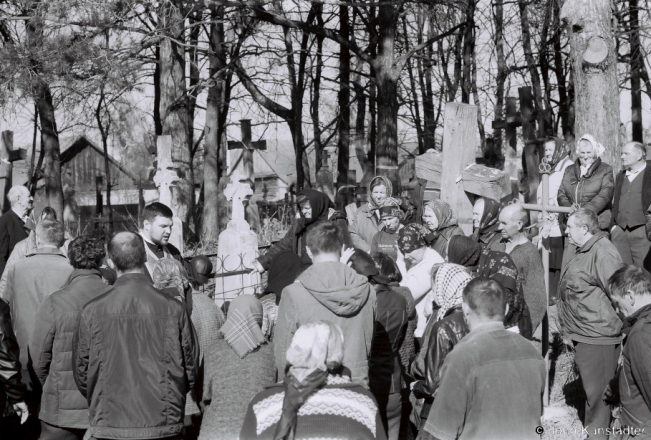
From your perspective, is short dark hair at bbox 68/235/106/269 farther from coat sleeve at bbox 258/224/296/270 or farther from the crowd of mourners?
coat sleeve at bbox 258/224/296/270

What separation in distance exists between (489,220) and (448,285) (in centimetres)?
168

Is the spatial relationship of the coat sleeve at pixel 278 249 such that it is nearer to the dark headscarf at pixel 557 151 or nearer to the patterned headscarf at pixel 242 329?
the patterned headscarf at pixel 242 329

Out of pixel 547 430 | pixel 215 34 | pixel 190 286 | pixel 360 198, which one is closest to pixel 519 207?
pixel 547 430

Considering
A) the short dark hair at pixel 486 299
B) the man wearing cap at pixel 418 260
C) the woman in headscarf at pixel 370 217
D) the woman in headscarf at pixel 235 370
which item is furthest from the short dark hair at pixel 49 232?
the short dark hair at pixel 486 299

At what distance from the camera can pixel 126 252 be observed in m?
4.02

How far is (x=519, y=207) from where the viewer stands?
5.56 metres

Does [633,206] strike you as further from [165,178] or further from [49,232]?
[165,178]

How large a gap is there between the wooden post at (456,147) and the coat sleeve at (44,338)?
3.29 meters

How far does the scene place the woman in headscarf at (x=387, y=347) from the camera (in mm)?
4559

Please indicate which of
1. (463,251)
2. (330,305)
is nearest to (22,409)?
(330,305)

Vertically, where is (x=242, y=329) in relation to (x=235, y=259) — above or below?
above

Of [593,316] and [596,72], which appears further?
[596,72]

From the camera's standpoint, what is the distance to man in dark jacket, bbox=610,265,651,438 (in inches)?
151

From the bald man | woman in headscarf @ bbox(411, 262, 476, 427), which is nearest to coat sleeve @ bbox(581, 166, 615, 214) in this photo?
the bald man
